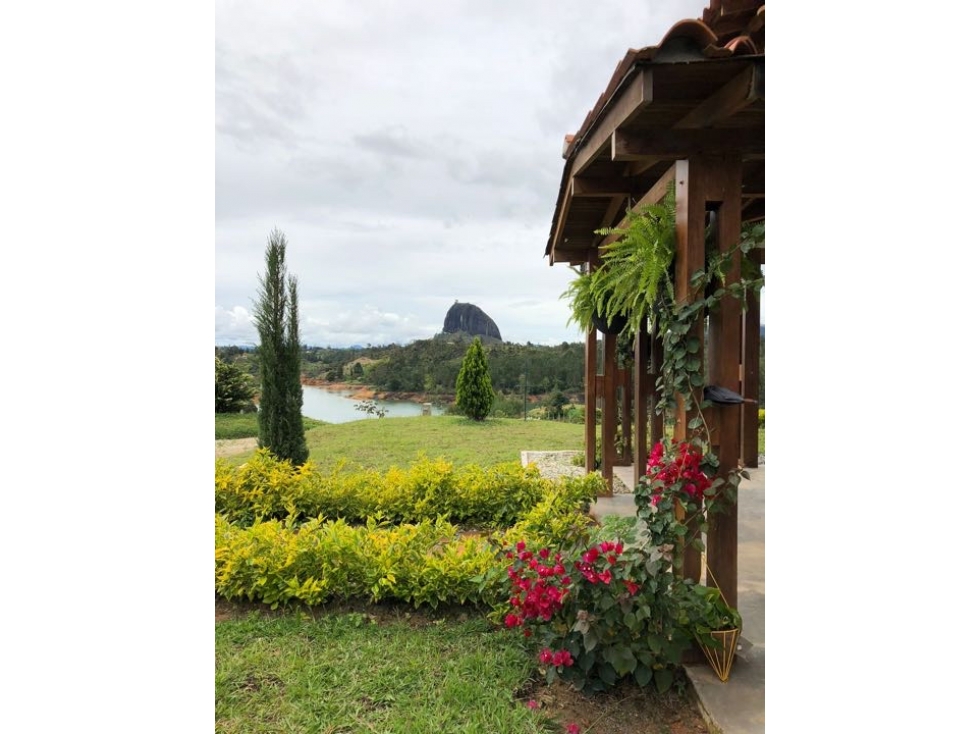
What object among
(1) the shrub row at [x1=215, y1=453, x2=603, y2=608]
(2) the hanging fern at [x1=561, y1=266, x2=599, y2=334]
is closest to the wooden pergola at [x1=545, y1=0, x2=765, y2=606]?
(2) the hanging fern at [x1=561, y1=266, x2=599, y2=334]

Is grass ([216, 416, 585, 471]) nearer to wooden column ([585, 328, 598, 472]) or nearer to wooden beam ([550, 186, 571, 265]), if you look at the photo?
wooden column ([585, 328, 598, 472])

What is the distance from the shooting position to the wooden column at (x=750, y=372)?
595 centimetres

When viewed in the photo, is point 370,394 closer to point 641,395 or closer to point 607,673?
point 641,395

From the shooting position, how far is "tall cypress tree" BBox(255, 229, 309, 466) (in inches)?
268

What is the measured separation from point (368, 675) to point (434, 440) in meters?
7.90

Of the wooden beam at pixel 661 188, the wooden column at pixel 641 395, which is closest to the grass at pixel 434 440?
the wooden column at pixel 641 395

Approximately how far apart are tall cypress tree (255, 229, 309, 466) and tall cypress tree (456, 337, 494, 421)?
5.22 metres

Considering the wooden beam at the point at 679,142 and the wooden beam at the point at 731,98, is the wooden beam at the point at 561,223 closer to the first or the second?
the wooden beam at the point at 679,142

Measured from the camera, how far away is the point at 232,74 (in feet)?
22.6
